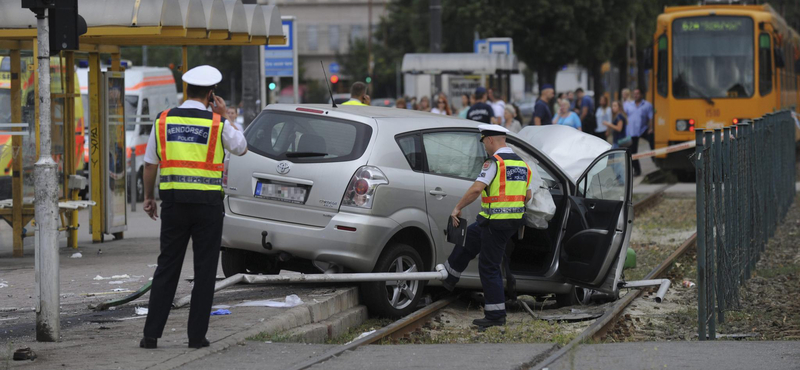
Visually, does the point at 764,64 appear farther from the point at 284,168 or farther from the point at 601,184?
the point at 284,168

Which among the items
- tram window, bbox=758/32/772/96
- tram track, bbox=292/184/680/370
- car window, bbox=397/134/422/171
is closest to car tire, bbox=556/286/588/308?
tram track, bbox=292/184/680/370

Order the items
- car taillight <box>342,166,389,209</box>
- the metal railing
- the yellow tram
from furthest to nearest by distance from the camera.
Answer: the yellow tram
car taillight <box>342,166,389,209</box>
the metal railing

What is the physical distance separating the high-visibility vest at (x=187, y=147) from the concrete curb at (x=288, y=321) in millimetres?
937

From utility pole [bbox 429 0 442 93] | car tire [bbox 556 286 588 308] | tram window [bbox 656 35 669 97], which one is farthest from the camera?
utility pole [bbox 429 0 442 93]

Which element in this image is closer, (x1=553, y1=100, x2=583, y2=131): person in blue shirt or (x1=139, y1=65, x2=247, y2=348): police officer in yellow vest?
(x1=139, y1=65, x2=247, y2=348): police officer in yellow vest

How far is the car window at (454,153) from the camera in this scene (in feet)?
31.0

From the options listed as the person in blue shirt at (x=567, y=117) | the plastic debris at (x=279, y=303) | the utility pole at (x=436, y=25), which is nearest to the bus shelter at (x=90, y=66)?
the plastic debris at (x=279, y=303)

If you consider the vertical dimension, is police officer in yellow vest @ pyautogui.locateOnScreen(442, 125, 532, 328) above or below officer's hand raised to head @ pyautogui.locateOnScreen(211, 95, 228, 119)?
below

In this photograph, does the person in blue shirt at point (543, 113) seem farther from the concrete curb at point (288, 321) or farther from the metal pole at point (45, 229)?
the metal pole at point (45, 229)

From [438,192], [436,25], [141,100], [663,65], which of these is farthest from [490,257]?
[436,25]

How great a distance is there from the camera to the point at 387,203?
8.83 m

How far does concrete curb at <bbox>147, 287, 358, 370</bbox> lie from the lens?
6762 mm

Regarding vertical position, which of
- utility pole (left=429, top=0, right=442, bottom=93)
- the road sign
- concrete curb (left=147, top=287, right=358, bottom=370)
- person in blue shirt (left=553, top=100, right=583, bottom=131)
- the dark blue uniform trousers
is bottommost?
concrete curb (left=147, top=287, right=358, bottom=370)

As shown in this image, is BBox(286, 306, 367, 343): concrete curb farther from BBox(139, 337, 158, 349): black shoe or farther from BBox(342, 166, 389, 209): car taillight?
BBox(139, 337, 158, 349): black shoe
